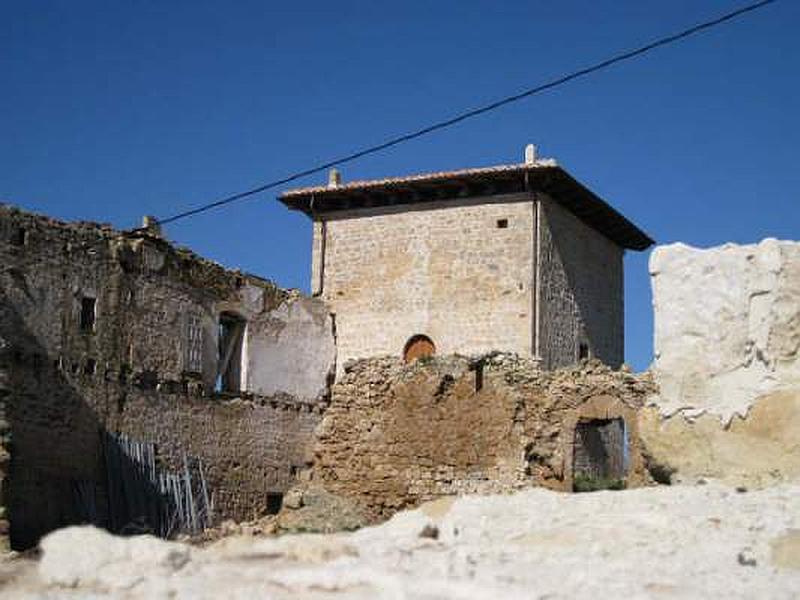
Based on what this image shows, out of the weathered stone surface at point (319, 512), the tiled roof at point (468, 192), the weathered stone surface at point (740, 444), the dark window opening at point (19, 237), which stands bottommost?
the weathered stone surface at point (319, 512)

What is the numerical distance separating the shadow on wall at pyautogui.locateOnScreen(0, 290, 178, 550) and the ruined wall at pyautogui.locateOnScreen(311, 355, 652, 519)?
3.22 meters

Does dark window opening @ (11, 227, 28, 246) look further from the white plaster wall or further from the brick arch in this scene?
the brick arch

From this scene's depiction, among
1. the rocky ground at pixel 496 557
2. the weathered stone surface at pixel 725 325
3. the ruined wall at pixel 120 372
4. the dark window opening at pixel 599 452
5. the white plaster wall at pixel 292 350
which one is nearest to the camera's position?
the rocky ground at pixel 496 557

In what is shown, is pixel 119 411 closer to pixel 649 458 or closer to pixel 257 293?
pixel 257 293

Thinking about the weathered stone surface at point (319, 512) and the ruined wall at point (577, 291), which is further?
the ruined wall at point (577, 291)

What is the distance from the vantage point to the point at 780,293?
29.3ft

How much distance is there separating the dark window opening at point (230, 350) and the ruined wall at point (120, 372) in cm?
14

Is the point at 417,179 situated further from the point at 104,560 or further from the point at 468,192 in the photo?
the point at 104,560

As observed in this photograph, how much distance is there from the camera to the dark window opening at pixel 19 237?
50.4ft

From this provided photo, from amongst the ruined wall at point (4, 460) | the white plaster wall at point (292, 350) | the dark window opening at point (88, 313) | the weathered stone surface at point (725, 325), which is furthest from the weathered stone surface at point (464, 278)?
the weathered stone surface at point (725, 325)

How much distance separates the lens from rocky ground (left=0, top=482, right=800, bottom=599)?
18.4 ft

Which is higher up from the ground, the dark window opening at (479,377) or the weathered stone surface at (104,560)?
the dark window opening at (479,377)

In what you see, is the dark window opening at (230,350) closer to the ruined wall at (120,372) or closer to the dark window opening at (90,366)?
the ruined wall at (120,372)

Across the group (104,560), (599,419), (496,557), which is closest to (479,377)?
(599,419)
